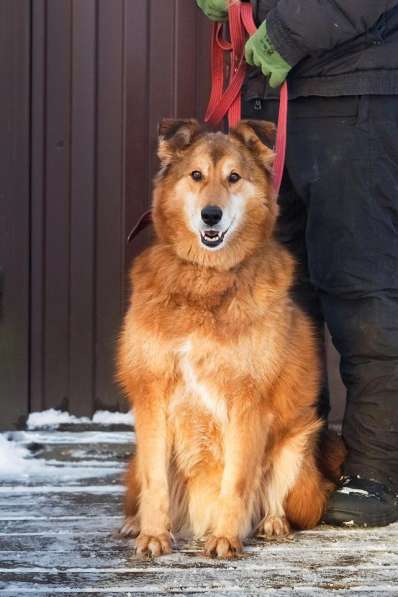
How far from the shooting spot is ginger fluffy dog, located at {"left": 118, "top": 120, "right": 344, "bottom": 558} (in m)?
3.16

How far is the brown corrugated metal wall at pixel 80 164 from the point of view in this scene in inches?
177

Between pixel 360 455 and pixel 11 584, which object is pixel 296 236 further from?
pixel 11 584

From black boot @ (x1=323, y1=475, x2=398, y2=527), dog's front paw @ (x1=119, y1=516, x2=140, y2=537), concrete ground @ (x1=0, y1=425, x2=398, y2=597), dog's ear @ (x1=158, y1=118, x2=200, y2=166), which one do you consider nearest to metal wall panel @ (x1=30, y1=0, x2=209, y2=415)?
concrete ground @ (x1=0, y1=425, x2=398, y2=597)

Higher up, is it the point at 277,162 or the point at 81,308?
the point at 277,162

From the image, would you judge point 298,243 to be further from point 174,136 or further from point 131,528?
point 131,528

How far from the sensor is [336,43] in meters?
3.28

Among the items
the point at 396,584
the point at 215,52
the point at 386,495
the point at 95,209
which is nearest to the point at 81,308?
the point at 95,209

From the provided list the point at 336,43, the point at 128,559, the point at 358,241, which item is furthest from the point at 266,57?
the point at 128,559

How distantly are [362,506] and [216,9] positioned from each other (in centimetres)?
191

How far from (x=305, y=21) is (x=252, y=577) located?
1.80m

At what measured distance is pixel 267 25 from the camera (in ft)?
A: 10.9

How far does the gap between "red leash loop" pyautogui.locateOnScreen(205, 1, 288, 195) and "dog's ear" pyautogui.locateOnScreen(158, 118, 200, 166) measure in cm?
18

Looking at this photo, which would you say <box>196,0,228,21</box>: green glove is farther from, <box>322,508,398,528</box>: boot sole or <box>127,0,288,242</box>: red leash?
<box>322,508,398,528</box>: boot sole

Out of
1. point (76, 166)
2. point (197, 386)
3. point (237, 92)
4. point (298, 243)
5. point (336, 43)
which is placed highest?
point (336, 43)
